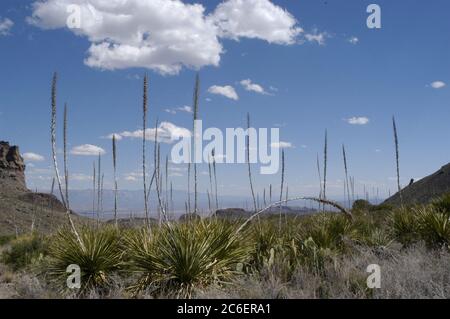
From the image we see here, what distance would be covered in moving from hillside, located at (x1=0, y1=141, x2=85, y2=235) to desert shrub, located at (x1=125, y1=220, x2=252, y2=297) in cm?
1552

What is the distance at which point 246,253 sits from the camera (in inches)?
338

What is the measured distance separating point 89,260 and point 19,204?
51.8m

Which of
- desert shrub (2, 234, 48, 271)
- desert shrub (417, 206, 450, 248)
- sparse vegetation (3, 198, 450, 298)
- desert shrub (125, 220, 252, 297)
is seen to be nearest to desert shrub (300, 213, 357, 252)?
sparse vegetation (3, 198, 450, 298)

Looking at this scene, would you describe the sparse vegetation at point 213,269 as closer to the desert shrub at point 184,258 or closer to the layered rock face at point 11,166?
the desert shrub at point 184,258

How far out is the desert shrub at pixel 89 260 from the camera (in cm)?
829

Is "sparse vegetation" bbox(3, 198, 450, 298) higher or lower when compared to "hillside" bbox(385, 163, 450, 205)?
lower

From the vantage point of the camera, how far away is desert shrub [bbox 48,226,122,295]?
8.29 meters

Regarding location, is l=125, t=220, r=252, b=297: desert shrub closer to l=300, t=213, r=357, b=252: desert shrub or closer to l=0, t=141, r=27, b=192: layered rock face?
l=300, t=213, r=357, b=252: desert shrub

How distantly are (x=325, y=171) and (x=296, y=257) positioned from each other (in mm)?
7118

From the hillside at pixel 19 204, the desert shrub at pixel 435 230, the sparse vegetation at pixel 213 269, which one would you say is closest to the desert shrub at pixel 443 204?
the desert shrub at pixel 435 230

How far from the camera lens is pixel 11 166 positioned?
84312 mm
